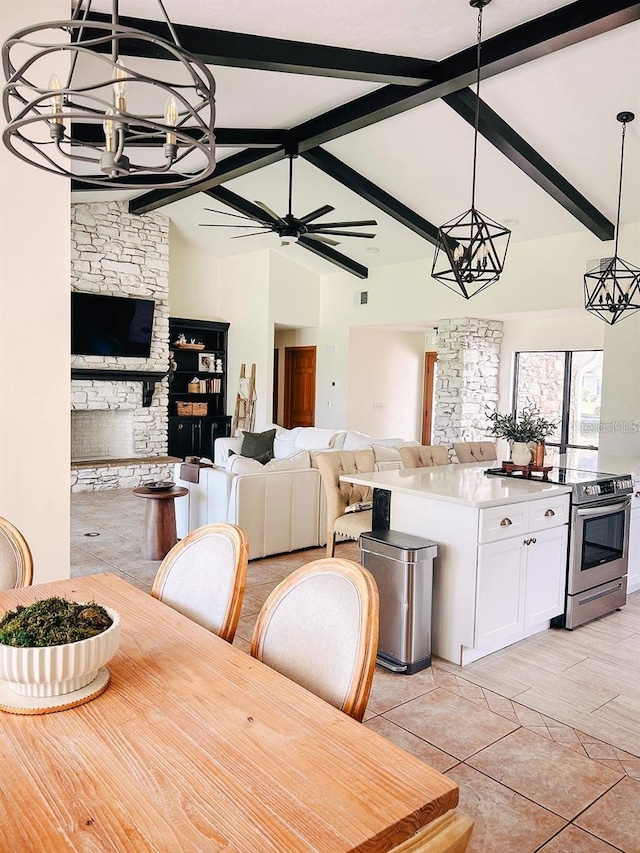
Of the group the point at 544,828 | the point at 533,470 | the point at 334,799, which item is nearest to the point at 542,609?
the point at 533,470

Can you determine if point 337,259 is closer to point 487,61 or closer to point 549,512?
point 487,61

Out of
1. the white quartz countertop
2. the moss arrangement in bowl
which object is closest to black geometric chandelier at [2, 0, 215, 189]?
the moss arrangement in bowl

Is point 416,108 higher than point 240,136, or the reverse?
point 416,108

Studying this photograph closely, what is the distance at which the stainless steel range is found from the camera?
379 cm

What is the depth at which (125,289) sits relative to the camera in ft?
28.6

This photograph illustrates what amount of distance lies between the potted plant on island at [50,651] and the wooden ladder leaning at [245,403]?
871cm

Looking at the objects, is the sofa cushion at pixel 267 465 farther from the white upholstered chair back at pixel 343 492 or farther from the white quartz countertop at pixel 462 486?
the white quartz countertop at pixel 462 486

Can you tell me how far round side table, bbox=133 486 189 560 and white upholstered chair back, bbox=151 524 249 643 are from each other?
10.4ft

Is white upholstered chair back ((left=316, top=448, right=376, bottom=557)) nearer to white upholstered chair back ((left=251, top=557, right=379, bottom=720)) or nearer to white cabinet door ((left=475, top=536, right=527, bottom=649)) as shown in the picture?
white cabinet door ((left=475, top=536, right=527, bottom=649))

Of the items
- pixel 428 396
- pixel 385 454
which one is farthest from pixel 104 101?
pixel 428 396

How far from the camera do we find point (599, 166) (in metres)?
5.83

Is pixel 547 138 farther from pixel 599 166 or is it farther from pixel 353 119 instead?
pixel 353 119

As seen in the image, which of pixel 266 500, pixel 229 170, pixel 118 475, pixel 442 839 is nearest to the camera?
pixel 442 839

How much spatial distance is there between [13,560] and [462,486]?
7.76 ft
